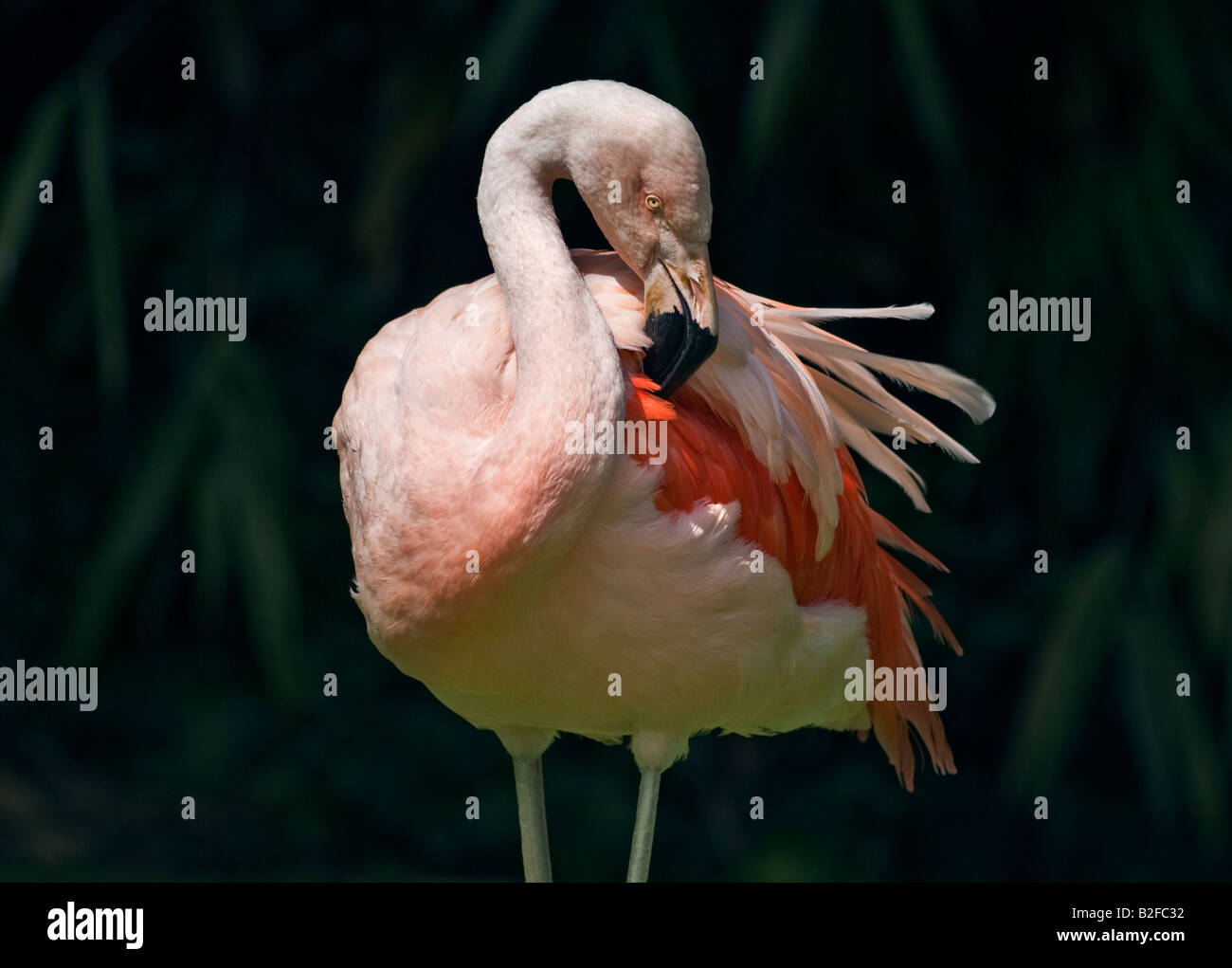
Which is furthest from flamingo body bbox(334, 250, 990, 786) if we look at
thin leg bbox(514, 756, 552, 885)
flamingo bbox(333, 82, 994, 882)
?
thin leg bbox(514, 756, 552, 885)

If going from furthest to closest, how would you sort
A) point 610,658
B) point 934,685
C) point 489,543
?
point 934,685 → point 610,658 → point 489,543

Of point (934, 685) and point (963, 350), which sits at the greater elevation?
point (963, 350)

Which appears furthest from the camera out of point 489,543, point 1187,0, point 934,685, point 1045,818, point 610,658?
point 1045,818

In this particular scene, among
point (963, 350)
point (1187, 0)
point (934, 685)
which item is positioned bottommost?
point (934, 685)

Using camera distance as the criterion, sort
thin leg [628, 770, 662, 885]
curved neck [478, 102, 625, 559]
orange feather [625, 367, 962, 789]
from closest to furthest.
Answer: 1. curved neck [478, 102, 625, 559]
2. orange feather [625, 367, 962, 789]
3. thin leg [628, 770, 662, 885]

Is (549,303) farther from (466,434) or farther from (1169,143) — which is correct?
(1169,143)

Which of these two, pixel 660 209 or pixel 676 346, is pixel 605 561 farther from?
pixel 660 209

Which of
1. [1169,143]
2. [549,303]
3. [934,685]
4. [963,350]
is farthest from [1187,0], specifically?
[549,303]

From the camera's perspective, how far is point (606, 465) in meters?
1.81

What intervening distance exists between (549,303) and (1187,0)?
6.43 ft

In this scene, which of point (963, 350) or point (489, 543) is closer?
point (489, 543)

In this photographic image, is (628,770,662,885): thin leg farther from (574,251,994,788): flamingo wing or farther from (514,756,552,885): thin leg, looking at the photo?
(574,251,994,788): flamingo wing

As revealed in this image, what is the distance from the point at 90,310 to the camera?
3.40 metres

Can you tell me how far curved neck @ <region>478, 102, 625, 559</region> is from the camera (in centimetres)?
179
